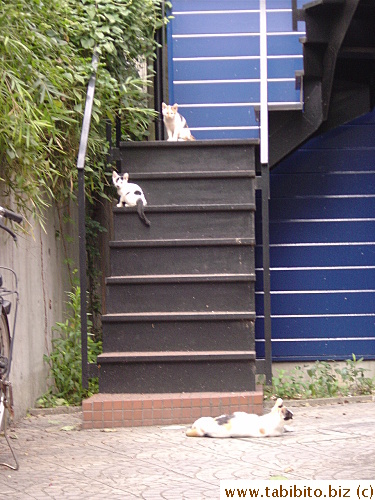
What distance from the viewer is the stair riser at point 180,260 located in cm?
550

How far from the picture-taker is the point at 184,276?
534 centimetres

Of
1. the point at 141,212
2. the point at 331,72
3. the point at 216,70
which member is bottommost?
the point at 141,212

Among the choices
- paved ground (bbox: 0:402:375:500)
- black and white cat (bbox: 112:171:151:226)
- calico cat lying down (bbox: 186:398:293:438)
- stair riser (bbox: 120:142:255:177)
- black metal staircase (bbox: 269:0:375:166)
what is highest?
black metal staircase (bbox: 269:0:375:166)

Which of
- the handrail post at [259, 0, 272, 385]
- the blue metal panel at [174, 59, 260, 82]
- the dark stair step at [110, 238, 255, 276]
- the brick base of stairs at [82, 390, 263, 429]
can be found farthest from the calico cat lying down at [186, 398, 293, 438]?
the blue metal panel at [174, 59, 260, 82]

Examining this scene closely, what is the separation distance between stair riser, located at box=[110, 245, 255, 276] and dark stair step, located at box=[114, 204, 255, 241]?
18 centimetres

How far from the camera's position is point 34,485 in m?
3.60

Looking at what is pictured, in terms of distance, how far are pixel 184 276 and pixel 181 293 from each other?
11 cm

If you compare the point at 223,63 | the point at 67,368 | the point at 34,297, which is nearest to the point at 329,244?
the point at 223,63

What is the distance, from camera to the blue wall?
690 centimetres

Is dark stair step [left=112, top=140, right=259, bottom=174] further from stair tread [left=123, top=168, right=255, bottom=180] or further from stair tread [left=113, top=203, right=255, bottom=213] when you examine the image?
stair tread [left=113, top=203, right=255, bottom=213]

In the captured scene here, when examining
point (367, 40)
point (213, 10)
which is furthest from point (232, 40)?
point (367, 40)

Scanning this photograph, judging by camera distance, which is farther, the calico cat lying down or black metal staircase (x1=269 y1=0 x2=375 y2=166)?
black metal staircase (x1=269 y1=0 x2=375 y2=166)

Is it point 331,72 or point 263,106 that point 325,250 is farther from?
point 263,106

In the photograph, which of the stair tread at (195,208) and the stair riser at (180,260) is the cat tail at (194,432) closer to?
the stair riser at (180,260)
